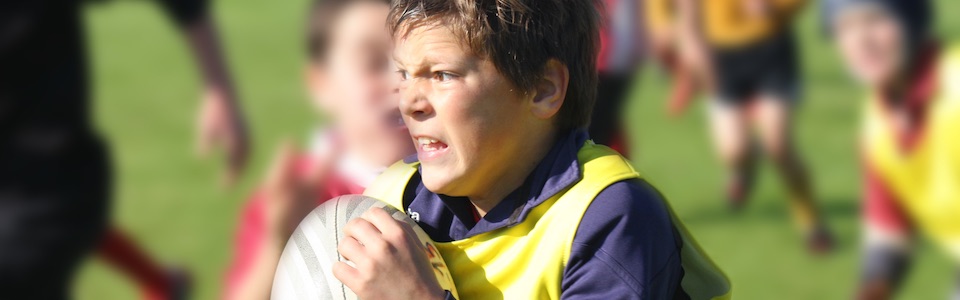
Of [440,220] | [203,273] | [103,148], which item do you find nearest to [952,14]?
[203,273]

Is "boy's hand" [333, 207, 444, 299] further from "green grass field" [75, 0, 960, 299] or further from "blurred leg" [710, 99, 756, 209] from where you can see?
"blurred leg" [710, 99, 756, 209]

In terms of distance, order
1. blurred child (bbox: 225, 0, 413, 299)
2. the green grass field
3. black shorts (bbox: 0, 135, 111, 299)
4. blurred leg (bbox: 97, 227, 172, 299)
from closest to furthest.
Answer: blurred child (bbox: 225, 0, 413, 299), black shorts (bbox: 0, 135, 111, 299), blurred leg (bbox: 97, 227, 172, 299), the green grass field

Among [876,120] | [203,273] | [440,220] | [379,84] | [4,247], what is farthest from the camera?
[203,273]

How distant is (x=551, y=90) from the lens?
1.94 metres

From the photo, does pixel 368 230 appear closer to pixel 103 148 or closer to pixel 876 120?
pixel 103 148

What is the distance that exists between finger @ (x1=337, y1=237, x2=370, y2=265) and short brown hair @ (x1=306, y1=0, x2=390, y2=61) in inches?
53.8

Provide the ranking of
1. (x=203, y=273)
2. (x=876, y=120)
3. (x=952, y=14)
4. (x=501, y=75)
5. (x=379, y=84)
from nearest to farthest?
(x=501, y=75), (x=379, y=84), (x=876, y=120), (x=203, y=273), (x=952, y=14)

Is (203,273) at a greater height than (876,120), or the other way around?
(876,120)

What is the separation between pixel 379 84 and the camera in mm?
3275

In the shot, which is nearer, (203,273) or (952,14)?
(203,273)

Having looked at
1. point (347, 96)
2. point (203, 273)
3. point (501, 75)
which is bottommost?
point (203, 273)

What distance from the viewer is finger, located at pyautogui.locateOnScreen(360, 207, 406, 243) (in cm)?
189

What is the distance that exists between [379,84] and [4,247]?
1.49 metres

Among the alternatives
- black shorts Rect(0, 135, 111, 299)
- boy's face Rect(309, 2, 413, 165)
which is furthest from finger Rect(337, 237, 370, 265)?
black shorts Rect(0, 135, 111, 299)
